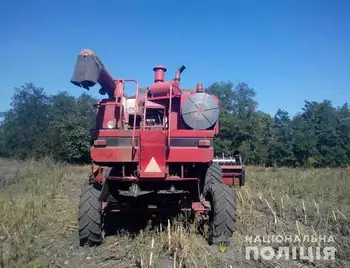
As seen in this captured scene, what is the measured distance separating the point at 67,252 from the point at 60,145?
108 ft

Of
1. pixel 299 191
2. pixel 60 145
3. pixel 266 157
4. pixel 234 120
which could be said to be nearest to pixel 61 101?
pixel 60 145

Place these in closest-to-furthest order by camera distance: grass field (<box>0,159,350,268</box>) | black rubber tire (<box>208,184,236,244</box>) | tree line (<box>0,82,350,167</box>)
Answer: grass field (<box>0,159,350,268</box>), black rubber tire (<box>208,184,236,244</box>), tree line (<box>0,82,350,167</box>)

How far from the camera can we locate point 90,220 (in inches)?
220

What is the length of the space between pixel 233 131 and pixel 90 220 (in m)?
38.0

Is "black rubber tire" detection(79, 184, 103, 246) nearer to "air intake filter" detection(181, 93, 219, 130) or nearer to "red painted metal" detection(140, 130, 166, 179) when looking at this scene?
"red painted metal" detection(140, 130, 166, 179)

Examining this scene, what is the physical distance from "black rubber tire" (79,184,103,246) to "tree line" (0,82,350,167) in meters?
29.5

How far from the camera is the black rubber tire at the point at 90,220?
219 inches

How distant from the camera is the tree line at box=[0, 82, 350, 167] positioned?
36625mm

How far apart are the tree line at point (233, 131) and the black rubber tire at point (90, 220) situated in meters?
29.5

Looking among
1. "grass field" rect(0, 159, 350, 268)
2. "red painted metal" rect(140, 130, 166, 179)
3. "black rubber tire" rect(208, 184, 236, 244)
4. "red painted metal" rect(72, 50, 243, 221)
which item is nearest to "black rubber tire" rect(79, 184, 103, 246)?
"grass field" rect(0, 159, 350, 268)

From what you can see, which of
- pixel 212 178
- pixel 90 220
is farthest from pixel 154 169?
pixel 212 178

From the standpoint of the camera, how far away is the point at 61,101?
4266 centimetres

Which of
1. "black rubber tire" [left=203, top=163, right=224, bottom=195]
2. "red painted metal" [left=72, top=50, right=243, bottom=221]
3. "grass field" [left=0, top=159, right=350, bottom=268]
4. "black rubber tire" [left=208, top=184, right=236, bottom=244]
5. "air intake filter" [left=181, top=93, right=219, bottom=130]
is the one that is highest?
"air intake filter" [left=181, top=93, right=219, bottom=130]

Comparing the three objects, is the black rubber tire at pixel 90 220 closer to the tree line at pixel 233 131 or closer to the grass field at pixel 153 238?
the grass field at pixel 153 238
